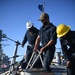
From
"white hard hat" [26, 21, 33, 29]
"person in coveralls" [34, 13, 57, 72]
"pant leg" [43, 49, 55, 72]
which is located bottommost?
"pant leg" [43, 49, 55, 72]

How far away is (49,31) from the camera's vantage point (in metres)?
5.66

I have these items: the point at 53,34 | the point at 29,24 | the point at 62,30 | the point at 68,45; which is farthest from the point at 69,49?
the point at 29,24

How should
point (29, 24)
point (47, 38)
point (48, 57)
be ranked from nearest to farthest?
point (48, 57), point (47, 38), point (29, 24)

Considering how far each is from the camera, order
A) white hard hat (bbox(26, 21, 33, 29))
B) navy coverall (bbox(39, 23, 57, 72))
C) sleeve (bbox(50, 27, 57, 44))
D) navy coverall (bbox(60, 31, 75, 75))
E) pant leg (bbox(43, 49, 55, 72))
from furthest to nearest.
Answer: white hard hat (bbox(26, 21, 33, 29)) → sleeve (bbox(50, 27, 57, 44)) → navy coverall (bbox(39, 23, 57, 72)) → pant leg (bbox(43, 49, 55, 72)) → navy coverall (bbox(60, 31, 75, 75))

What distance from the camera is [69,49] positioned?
505cm

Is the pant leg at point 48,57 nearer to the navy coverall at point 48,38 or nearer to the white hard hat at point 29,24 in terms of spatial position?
the navy coverall at point 48,38

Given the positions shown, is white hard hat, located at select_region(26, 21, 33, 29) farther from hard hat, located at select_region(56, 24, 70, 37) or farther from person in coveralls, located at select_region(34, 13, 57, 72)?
hard hat, located at select_region(56, 24, 70, 37)

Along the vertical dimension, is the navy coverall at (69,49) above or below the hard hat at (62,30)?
below

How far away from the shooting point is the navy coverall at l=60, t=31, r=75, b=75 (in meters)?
4.89

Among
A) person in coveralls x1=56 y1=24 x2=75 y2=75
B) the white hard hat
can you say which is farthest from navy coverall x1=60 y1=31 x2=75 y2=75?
the white hard hat

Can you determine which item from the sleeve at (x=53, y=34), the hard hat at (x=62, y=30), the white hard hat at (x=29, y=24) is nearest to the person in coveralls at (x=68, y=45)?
the hard hat at (x=62, y=30)

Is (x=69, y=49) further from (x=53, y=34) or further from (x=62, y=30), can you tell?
(x=53, y=34)

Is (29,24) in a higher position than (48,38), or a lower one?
higher

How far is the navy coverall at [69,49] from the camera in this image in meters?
4.89
